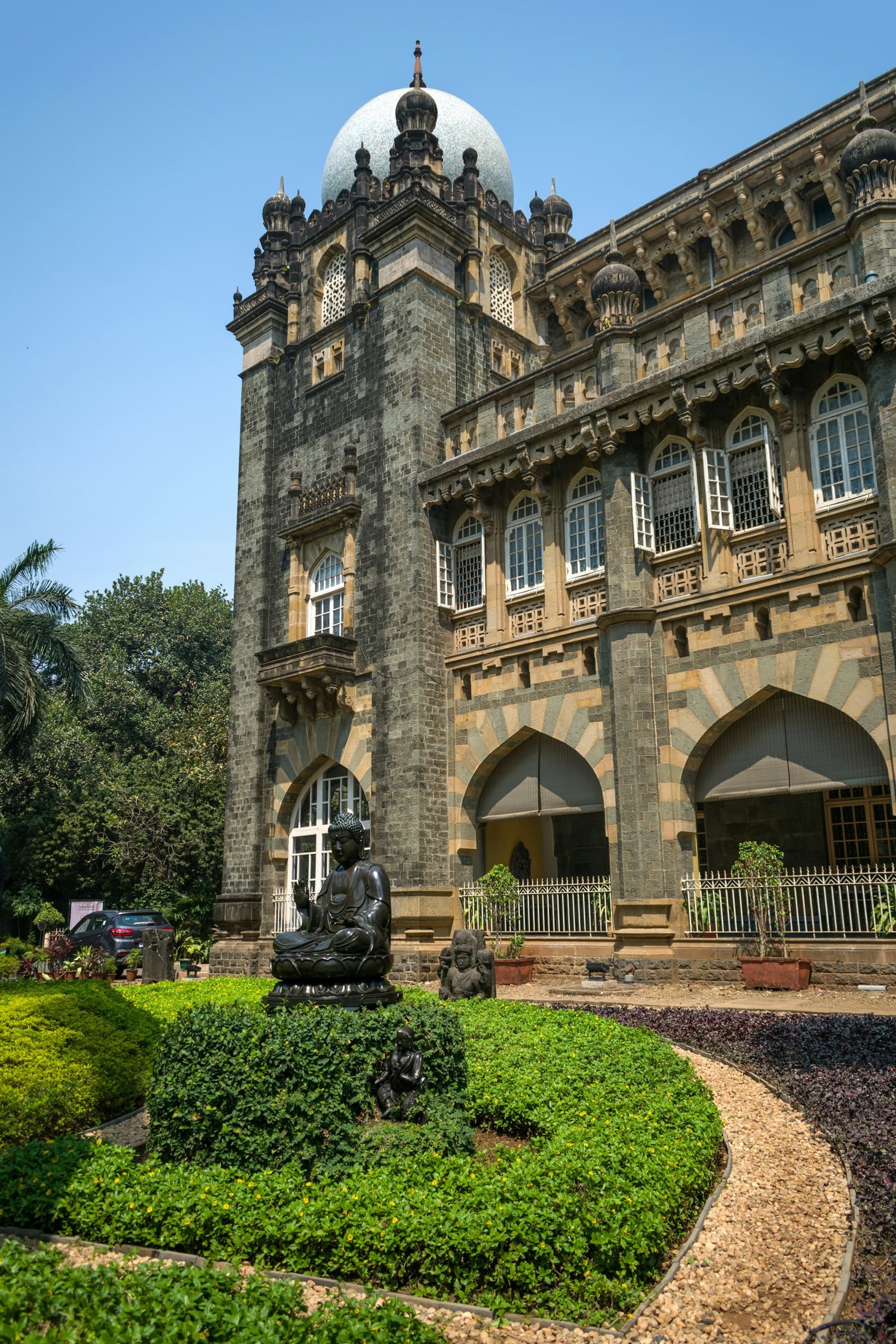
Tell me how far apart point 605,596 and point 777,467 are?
3.84m

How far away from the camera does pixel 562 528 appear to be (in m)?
20.2

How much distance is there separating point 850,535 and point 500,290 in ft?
43.6

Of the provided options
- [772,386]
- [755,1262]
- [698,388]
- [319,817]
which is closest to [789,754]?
[772,386]

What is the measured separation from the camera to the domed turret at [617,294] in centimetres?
1927

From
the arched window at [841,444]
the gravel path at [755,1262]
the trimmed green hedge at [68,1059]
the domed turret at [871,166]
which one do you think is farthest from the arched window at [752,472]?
the trimmed green hedge at [68,1059]

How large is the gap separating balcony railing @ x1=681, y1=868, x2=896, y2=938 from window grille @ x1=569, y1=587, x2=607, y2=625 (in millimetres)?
5219

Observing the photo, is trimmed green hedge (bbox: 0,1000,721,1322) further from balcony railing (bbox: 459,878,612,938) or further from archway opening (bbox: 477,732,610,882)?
archway opening (bbox: 477,732,610,882)

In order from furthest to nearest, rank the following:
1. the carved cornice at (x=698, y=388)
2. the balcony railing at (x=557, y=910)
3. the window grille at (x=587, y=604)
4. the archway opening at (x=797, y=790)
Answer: the window grille at (x=587, y=604) < the balcony railing at (x=557, y=910) < the archway opening at (x=797, y=790) < the carved cornice at (x=698, y=388)

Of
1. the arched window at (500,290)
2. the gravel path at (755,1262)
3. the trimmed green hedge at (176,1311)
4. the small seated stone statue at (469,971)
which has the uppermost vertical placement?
the arched window at (500,290)

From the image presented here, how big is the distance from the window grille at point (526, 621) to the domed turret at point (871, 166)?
8.85 m

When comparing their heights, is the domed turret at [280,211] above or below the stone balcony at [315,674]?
above

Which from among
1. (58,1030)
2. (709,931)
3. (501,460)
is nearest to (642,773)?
(709,931)

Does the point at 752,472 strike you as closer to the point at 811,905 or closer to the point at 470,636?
the point at 470,636

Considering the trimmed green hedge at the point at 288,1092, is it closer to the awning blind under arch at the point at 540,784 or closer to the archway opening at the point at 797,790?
the archway opening at the point at 797,790
